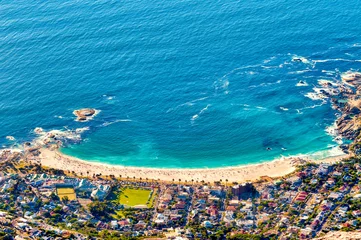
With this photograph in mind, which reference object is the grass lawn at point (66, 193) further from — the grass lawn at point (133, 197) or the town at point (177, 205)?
the grass lawn at point (133, 197)

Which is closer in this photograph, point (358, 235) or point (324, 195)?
point (358, 235)

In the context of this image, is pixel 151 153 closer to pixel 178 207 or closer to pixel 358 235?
pixel 178 207

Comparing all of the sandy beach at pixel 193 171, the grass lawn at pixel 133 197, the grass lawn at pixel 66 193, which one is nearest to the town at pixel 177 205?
the grass lawn at pixel 133 197

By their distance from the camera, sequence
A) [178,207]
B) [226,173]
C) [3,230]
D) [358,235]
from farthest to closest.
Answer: [226,173] < [178,207] < [3,230] < [358,235]

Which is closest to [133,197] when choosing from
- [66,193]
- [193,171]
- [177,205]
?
[177,205]

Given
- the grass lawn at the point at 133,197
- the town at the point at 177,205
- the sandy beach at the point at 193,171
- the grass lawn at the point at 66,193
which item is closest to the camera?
the town at the point at 177,205

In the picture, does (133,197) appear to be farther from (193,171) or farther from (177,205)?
(193,171)

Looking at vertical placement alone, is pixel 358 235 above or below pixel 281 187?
below

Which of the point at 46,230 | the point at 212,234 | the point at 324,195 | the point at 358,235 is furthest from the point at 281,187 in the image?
the point at 46,230
